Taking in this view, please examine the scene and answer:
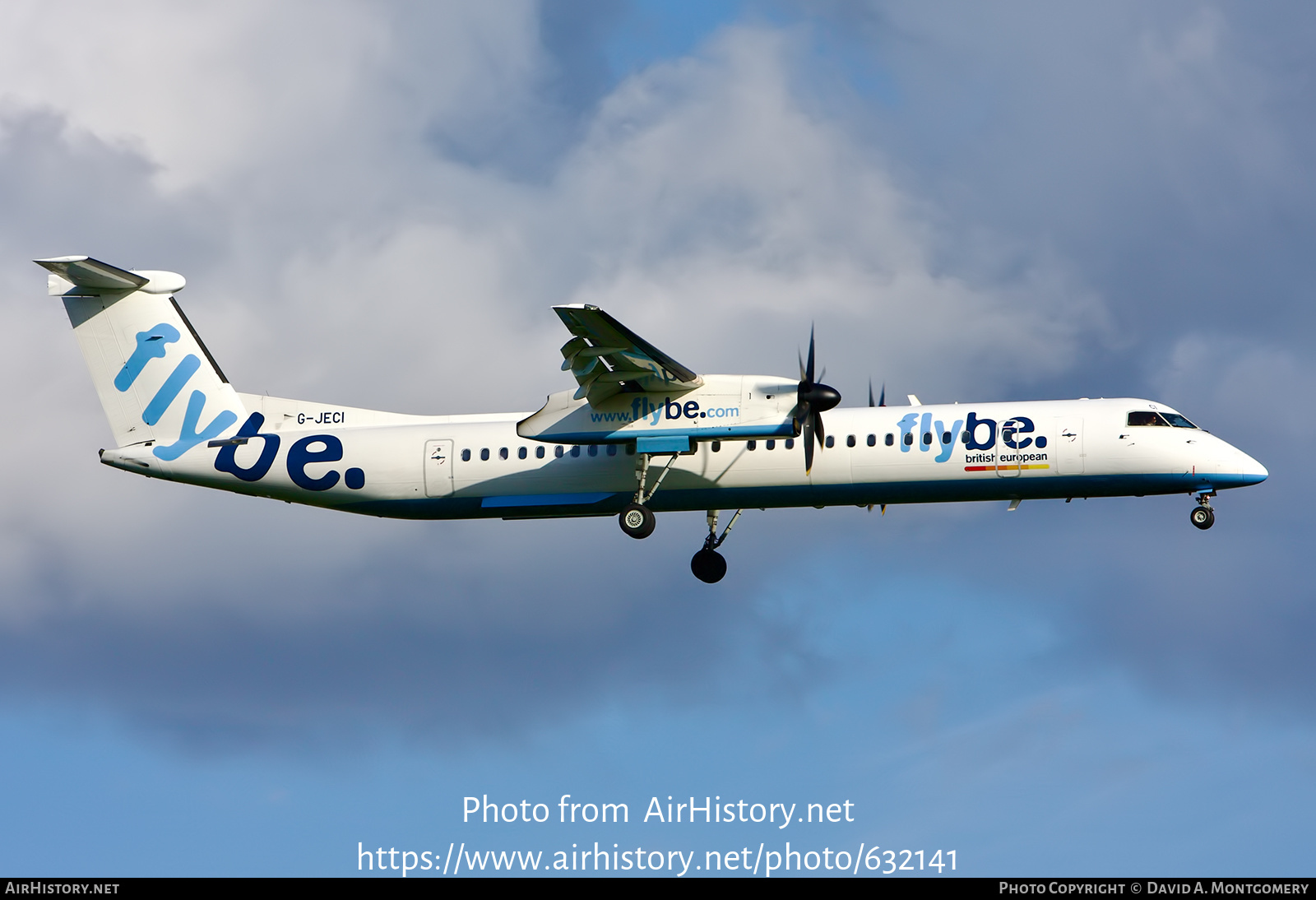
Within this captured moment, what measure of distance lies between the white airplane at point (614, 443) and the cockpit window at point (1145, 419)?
A: 0.03 metres

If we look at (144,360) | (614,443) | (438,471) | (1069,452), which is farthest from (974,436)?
(144,360)

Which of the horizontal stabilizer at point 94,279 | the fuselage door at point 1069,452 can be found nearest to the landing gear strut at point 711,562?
the fuselage door at point 1069,452

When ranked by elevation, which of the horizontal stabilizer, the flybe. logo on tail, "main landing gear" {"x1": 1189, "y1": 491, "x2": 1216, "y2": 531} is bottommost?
"main landing gear" {"x1": 1189, "y1": 491, "x2": 1216, "y2": 531}

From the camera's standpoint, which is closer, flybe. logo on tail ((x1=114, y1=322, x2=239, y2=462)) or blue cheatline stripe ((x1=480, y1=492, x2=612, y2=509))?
blue cheatline stripe ((x1=480, y1=492, x2=612, y2=509))

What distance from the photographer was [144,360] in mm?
33375

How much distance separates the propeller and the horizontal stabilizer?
1393 centimetres

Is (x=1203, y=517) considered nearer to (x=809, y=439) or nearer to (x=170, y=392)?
(x=809, y=439)

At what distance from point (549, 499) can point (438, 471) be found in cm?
233

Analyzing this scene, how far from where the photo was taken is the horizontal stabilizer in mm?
32625

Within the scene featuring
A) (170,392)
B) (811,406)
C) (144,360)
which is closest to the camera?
(811,406)

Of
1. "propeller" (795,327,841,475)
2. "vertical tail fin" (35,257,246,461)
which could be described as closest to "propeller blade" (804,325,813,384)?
"propeller" (795,327,841,475)

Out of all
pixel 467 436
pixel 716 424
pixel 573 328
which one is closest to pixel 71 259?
pixel 467 436

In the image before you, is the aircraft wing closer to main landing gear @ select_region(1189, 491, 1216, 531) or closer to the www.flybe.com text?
the www.flybe.com text
